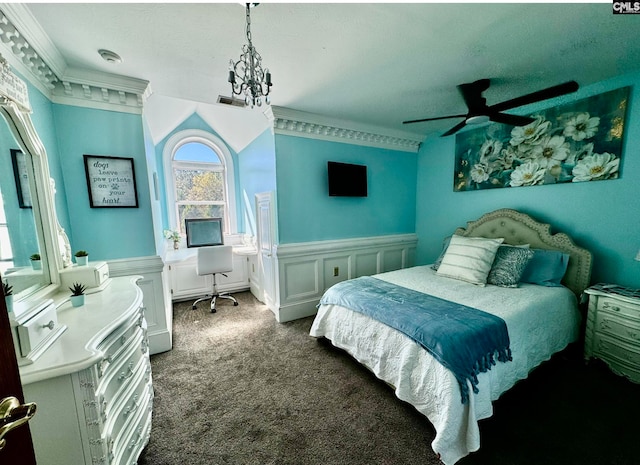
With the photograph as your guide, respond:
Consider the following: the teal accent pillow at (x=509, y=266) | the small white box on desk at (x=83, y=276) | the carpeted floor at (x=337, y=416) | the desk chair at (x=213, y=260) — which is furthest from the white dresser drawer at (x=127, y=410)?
the teal accent pillow at (x=509, y=266)

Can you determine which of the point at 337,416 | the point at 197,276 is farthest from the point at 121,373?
the point at 197,276

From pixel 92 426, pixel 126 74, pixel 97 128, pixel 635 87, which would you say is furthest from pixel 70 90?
pixel 635 87

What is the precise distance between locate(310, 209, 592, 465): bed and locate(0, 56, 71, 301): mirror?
1990 millimetres

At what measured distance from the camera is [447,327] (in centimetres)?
154

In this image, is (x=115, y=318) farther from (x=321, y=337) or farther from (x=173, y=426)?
(x=321, y=337)

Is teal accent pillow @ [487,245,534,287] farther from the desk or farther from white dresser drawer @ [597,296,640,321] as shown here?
the desk

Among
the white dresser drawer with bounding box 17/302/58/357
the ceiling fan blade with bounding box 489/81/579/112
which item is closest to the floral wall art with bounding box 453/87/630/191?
the ceiling fan blade with bounding box 489/81/579/112

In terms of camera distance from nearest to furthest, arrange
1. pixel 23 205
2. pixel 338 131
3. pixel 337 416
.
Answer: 1. pixel 23 205
2. pixel 337 416
3. pixel 338 131

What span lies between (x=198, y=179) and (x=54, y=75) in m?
2.45

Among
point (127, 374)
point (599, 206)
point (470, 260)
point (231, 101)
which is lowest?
point (127, 374)

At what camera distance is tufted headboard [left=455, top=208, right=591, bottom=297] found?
2.29 meters

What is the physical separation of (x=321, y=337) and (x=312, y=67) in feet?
8.41

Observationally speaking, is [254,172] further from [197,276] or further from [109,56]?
[109,56]

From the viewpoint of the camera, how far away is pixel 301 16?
55.6 inches
